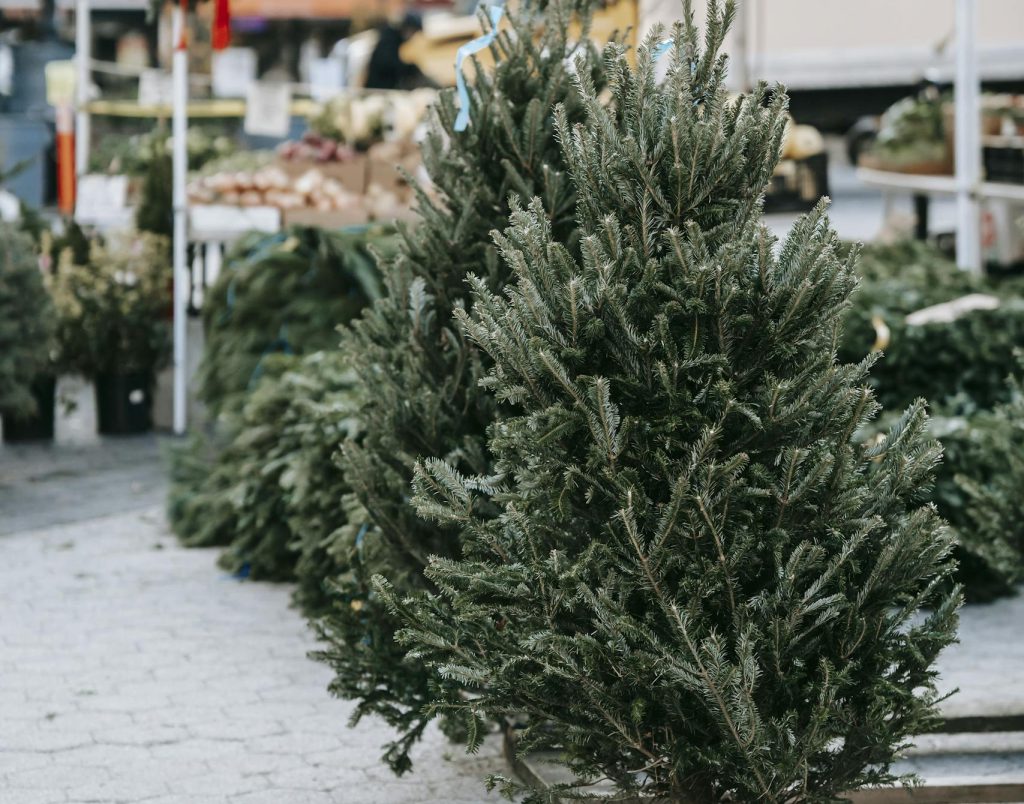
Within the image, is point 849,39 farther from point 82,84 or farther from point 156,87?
point 82,84

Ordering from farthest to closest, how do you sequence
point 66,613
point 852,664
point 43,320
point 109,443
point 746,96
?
point 109,443
point 43,320
point 66,613
point 746,96
point 852,664

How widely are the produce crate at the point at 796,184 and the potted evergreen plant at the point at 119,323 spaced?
13.8ft

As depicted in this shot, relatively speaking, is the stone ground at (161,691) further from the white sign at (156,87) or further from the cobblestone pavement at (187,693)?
the white sign at (156,87)

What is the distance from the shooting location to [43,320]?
30.0 feet

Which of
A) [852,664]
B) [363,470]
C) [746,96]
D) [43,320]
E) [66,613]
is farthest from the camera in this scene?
[43,320]

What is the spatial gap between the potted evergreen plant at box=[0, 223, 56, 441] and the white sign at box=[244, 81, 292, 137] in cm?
298

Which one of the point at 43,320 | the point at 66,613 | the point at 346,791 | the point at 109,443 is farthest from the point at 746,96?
the point at 109,443

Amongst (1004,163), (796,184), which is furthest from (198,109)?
(1004,163)

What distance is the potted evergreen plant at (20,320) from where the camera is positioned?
Result: 8836 mm

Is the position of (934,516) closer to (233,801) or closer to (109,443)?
(233,801)

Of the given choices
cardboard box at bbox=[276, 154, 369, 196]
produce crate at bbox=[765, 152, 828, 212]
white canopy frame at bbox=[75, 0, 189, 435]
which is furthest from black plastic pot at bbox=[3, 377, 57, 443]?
produce crate at bbox=[765, 152, 828, 212]

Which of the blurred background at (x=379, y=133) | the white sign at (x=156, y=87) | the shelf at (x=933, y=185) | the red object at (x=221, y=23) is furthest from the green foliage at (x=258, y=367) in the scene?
the white sign at (x=156, y=87)

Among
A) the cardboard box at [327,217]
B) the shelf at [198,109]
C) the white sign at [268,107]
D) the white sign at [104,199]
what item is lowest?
the cardboard box at [327,217]

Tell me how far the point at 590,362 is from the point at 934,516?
0.79 m
